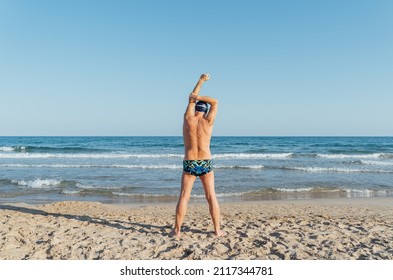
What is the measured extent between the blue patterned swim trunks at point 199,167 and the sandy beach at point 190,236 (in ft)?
3.42

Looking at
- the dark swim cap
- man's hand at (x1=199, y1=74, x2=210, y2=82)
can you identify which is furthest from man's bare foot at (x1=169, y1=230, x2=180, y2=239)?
man's hand at (x1=199, y1=74, x2=210, y2=82)

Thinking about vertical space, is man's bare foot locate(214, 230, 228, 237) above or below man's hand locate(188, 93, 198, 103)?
below

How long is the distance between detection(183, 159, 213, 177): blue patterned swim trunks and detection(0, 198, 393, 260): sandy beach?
1041 millimetres

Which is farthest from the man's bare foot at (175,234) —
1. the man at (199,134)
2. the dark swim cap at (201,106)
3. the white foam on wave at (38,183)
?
the white foam on wave at (38,183)

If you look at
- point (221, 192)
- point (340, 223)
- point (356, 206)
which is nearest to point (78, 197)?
point (221, 192)

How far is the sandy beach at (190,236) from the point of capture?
405 centimetres

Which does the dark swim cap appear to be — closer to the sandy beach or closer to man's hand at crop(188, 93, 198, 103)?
man's hand at crop(188, 93, 198, 103)

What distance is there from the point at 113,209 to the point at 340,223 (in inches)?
204

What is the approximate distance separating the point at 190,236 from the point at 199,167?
1.18 m

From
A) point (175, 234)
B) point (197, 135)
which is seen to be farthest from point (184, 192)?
point (197, 135)

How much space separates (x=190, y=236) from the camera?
15.7ft

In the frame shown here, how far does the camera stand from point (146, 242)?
4527 mm

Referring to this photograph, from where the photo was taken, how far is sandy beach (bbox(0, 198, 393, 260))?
4055 mm

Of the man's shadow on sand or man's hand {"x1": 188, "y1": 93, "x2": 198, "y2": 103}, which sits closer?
man's hand {"x1": 188, "y1": 93, "x2": 198, "y2": 103}
